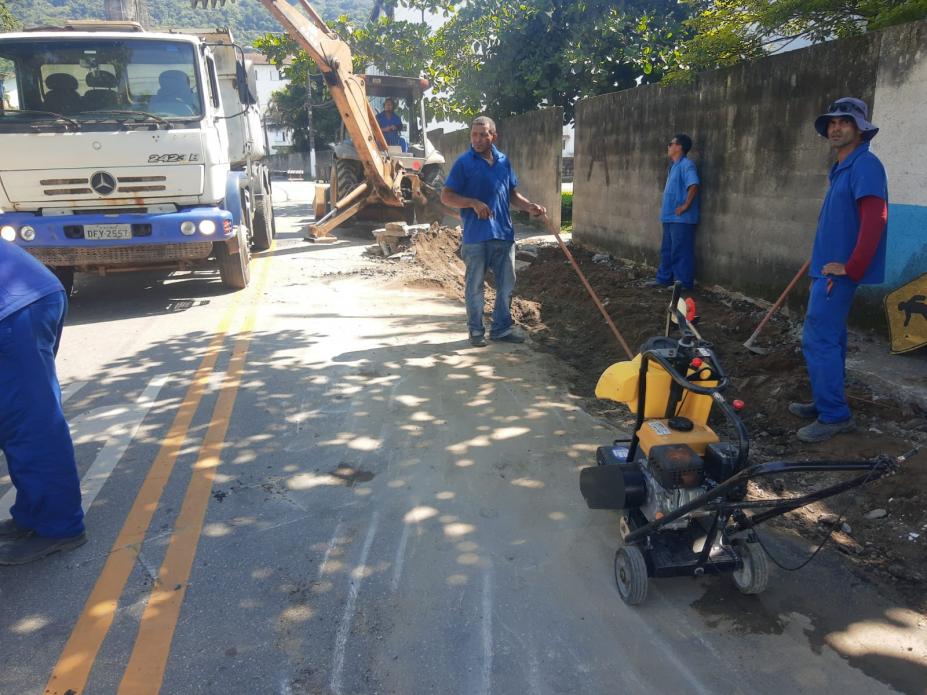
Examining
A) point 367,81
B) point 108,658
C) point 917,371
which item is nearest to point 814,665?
point 108,658

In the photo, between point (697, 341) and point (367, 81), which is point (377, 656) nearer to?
point (697, 341)

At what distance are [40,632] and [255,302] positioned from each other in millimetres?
6127

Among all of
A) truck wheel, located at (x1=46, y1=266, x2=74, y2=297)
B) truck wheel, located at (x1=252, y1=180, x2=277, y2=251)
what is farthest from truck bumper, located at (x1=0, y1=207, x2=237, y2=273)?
truck wheel, located at (x1=252, y1=180, x2=277, y2=251)

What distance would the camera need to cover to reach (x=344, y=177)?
14.1m

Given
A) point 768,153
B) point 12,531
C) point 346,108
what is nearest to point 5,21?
point 346,108

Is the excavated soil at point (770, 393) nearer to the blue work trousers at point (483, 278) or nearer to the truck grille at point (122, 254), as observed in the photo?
the blue work trousers at point (483, 278)

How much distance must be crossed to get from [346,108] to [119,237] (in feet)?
17.8

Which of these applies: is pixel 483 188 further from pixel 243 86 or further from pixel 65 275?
pixel 65 275

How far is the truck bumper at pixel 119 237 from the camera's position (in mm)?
7414

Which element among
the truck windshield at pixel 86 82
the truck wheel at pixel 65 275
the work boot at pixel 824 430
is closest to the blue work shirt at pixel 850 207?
the work boot at pixel 824 430

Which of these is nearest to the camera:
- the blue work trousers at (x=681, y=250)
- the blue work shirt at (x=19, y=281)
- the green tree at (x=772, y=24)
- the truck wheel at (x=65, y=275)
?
the blue work shirt at (x=19, y=281)

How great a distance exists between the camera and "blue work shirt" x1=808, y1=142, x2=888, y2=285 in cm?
403

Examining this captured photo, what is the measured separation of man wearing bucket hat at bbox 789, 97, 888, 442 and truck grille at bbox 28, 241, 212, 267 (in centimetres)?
A: 640

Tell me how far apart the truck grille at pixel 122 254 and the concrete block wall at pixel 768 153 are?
5.98m
